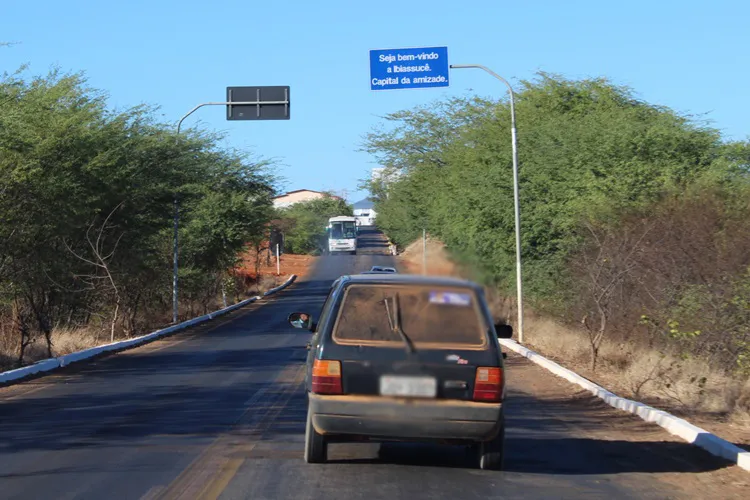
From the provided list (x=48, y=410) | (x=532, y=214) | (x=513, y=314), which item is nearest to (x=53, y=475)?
(x=48, y=410)

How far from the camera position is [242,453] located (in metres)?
9.38

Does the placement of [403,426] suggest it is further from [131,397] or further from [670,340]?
[670,340]

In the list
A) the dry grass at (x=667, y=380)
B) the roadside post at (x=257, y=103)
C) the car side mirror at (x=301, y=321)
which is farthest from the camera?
the roadside post at (x=257, y=103)

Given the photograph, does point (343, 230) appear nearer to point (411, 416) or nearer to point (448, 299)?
point (448, 299)

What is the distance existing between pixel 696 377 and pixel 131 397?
8.76 m

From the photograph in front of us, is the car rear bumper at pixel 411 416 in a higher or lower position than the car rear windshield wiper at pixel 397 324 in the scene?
lower

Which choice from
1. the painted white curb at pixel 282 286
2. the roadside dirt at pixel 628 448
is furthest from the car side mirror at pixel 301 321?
the painted white curb at pixel 282 286

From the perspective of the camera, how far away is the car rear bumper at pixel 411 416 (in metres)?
8.13

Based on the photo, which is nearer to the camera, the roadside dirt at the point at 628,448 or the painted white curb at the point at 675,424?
the roadside dirt at the point at 628,448

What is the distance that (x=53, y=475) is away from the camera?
8.25m

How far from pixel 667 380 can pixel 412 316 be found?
29.2 ft

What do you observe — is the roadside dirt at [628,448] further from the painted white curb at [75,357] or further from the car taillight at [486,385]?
the painted white curb at [75,357]

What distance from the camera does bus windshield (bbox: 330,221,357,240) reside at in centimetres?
8888

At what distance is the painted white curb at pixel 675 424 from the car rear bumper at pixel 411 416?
277cm
